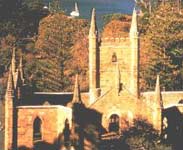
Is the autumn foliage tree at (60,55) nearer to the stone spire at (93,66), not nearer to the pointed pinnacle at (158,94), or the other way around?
the stone spire at (93,66)

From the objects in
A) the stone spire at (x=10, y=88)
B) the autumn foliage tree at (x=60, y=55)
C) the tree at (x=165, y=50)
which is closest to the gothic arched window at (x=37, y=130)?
the stone spire at (x=10, y=88)

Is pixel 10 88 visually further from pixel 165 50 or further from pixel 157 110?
pixel 165 50

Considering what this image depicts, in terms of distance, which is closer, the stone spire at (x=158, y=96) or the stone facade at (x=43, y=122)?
the stone spire at (x=158, y=96)

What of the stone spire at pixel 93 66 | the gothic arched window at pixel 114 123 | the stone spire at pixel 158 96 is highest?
the stone spire at pixel 93 66

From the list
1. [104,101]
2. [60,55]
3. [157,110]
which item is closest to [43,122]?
[104,101]

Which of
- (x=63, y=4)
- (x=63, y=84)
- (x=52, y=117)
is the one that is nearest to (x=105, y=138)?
(x=52, y=117)

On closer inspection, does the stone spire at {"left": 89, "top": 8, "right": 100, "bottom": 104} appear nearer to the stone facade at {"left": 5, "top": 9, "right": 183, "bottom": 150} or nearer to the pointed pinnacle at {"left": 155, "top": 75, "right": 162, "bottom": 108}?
the stone facade at {"left": 5, "top": 9, "right": 183, "bottom": 150}

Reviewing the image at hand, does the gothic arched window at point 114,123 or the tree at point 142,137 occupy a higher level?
the gothic arched window at point 114,123

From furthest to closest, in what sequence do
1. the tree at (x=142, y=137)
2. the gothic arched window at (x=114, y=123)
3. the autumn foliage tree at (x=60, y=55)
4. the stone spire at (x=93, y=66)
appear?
the autumn foliage tree at (x=60, y=55), the stone spire at (x=93, y=66), the gothic arched window at (x=114, y=123), the tree at (x=142, y=137)

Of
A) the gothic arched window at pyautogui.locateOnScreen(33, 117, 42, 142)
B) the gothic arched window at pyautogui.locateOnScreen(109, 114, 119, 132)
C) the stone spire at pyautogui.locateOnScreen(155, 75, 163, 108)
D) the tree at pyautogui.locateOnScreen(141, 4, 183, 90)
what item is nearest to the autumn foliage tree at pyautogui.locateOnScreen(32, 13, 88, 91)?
the tree at pyautogui.locateOnScreen(141, 4, 183, 90)

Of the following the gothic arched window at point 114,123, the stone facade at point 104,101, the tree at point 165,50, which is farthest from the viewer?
the tree at point 165,50

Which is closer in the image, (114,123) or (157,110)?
(157,110)

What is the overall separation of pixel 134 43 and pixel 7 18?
46.9 m

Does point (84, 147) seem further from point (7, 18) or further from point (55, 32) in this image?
point (7, 18)
